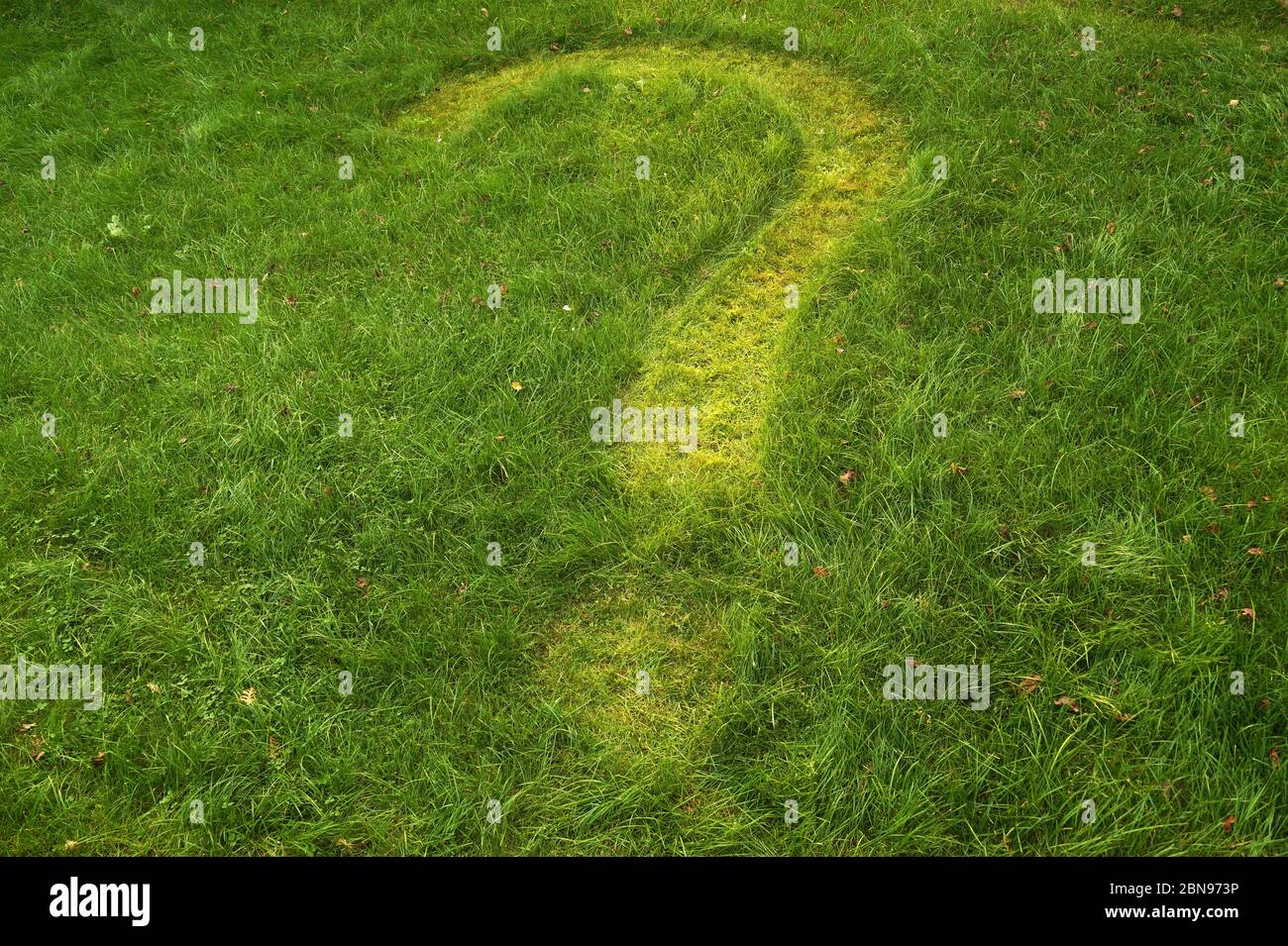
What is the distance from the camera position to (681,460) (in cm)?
361

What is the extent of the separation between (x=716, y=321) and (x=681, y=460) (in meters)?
0.96

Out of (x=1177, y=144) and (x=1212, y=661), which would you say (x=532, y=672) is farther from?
(x=1177, y=144)

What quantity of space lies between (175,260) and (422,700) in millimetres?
3364

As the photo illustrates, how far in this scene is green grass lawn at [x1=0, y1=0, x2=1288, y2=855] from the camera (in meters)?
2.64

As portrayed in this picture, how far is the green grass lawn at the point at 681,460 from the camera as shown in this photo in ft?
8.67

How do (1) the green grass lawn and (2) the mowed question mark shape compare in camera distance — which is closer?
(1) the green grass lawn

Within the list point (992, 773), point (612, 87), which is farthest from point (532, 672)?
point (612, 87)

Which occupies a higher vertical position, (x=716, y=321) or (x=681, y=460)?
(x=716, y=321)

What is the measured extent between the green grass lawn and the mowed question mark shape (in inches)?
0.9

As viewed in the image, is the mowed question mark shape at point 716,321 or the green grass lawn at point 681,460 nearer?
the green grass lawn at point 681,460

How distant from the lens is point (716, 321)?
4.20m

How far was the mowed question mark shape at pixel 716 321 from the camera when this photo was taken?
3.07 m

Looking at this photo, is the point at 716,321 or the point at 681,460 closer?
the point at 681,460

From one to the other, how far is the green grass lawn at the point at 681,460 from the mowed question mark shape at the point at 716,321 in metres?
0.02
